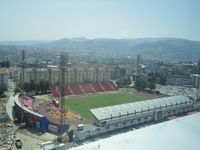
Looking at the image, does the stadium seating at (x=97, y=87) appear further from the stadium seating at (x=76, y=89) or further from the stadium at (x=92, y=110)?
the stadium seating at (x=76, y=89)

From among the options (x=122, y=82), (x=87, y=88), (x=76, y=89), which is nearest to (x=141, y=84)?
(x=122, y=82)

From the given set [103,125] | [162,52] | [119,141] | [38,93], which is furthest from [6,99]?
[162,52]

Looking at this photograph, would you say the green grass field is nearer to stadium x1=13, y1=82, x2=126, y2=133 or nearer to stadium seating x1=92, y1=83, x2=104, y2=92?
stadium x1=13, y1=82, x2=126, y2=133

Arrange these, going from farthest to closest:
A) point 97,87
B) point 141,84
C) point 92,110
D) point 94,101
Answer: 1. point 141,84
2. point 97,87
3. point 94,101
4. point 92,110

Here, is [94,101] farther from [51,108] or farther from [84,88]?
[51,108]

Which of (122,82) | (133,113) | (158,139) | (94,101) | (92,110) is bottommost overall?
(94,101)

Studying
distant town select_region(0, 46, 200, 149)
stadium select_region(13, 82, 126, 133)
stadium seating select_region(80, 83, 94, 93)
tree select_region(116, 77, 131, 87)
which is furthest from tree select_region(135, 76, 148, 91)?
stadium seating select_region(80, 83, 94, 93)

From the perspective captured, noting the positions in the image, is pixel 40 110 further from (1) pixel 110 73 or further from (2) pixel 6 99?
(1) pixel 110 73
